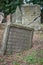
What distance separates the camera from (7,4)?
44.9 ft

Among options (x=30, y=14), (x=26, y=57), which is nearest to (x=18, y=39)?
(x=26, y=57)

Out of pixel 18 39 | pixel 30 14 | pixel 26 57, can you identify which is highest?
pixel 30 14

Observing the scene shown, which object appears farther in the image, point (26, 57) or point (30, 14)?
point (30, 14)

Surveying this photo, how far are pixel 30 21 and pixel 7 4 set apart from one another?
3.06 meters

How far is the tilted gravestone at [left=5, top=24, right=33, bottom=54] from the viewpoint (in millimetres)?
7699

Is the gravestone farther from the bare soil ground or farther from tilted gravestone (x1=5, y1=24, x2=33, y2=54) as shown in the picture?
the bare soil ground

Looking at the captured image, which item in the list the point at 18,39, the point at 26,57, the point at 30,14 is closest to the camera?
the point at 26,57

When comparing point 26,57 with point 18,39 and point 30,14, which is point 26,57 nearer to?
point 18,39

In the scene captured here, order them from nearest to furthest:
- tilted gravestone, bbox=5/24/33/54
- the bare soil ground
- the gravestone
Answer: the bare soil ground
tilted gravestone, bbox=5/24/33/54
the gravestone

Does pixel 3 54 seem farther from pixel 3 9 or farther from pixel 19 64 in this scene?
pixel 3 9

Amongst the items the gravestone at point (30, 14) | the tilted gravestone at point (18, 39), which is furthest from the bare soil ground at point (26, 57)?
the gravestone at point (30, 14)

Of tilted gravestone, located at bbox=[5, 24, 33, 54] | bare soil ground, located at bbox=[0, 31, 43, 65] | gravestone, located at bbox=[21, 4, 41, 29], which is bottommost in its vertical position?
bare soil ground, located at bbox=[0, 31, 43, 65]

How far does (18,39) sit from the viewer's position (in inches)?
311

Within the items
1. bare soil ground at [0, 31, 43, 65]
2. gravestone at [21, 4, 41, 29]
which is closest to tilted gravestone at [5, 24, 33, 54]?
bare soil ground at [0, 31, 43, 65]
